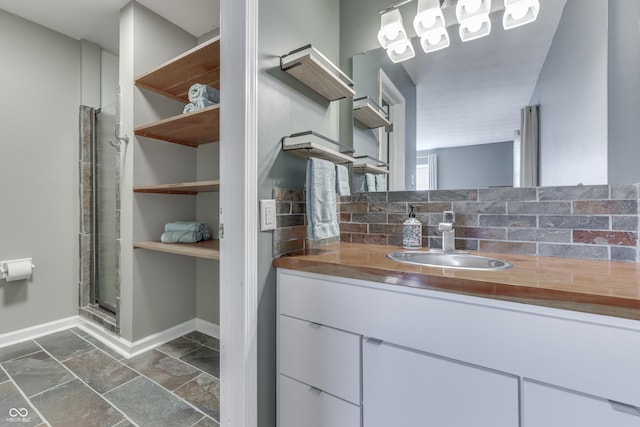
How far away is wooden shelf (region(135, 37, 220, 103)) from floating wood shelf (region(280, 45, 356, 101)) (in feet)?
1.95

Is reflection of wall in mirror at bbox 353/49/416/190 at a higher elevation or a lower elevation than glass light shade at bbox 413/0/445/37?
lower

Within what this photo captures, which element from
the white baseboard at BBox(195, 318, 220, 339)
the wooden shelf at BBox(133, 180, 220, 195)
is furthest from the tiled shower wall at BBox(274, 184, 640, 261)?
the white baseboard at BBox(195, 318, 220, 339)

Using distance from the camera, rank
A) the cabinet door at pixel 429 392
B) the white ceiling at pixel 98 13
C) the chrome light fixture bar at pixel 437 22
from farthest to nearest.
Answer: the white ceiling at pixel 98 13
the chrome light fixture bar at pixel 437 22
the cabinet door at pixel 429 392

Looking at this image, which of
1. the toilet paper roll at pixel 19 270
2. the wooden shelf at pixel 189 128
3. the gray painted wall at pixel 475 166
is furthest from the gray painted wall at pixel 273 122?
the toilet paper roll at pixel 19 270

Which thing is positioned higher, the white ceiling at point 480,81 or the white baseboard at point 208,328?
the white ceiling at point 480,81

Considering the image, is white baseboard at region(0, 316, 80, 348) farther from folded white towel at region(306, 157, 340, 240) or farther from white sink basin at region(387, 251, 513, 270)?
white sink basin at region(387, 251, 513, 270)

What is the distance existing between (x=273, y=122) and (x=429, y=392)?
111 centimetres

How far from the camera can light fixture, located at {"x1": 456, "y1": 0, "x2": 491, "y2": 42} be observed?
127 cm

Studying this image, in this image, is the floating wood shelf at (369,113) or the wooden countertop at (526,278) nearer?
the wooden countertop at (526,278)

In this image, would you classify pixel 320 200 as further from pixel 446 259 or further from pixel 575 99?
pixel 575 99

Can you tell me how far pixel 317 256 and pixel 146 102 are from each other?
1.81 meters

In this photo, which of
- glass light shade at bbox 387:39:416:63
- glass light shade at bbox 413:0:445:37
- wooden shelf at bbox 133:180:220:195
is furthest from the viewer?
wooden shelf at bbox 133:180:220:195

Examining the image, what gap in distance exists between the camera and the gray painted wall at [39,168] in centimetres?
205

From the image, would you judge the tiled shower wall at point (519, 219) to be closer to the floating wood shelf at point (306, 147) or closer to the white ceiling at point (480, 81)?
the floating wood shelf at point (306, 147)
